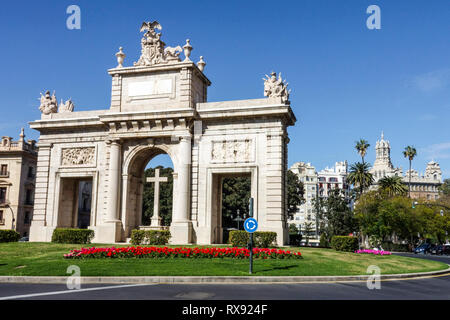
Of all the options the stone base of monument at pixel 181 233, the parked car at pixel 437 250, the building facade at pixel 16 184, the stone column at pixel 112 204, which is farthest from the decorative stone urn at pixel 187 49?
the building facade at pixel 16 184

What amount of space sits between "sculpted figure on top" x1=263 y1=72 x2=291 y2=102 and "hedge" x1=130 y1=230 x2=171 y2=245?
458 inches

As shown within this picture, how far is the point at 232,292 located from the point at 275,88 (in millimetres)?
20110

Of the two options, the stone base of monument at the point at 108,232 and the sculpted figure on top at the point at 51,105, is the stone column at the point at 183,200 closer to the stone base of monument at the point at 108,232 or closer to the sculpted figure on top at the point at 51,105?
the stone base of monument at the point at 108,232

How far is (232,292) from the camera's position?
11992 mm

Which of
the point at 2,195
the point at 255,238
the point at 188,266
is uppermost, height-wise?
the point at 2,195

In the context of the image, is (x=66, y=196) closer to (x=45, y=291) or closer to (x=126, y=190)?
(x=126, y=190)

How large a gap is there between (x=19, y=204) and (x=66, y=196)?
28689 millimetres

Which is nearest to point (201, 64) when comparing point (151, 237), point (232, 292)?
point (151, 237)

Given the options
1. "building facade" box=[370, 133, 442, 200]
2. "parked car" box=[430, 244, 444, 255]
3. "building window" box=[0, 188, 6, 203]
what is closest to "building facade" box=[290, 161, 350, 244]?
"building facade" box=[370, 133, 442, 200]

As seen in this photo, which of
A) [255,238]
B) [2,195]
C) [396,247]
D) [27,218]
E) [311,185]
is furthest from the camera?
[311,185]

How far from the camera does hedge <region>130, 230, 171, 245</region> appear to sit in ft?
89.7

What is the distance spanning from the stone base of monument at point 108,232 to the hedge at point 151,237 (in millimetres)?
3113

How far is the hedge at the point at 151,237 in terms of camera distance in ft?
89.7

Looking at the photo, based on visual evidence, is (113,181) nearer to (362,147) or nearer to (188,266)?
(188,266)
